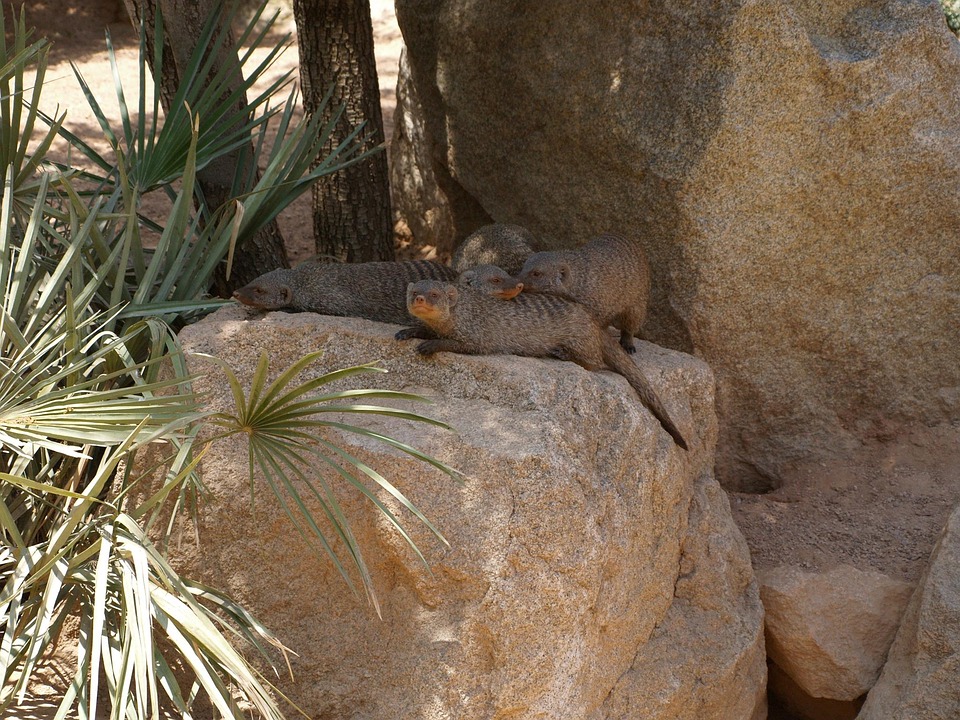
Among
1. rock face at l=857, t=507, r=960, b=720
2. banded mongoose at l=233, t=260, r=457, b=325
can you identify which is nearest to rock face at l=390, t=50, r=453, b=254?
banded mongoose at l=233, t=260, r=457, b=325

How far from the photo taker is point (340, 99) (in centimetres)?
455

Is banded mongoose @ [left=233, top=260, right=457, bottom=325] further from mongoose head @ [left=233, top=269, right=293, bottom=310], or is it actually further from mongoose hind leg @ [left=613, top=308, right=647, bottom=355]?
mongoose hind leg @ [left=613, top=308, right=647, bottom=355]

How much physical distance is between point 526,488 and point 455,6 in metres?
2.66

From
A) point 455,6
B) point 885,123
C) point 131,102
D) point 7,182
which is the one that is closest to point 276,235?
point 455,6

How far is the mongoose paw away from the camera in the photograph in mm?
2996

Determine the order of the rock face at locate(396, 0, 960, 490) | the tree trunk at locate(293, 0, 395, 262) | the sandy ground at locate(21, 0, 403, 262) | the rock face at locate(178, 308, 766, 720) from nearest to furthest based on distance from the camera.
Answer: the rock face at locate(178, 308, 766, 720), the rock face at locate(396, 0, 960, 490), the tree trunk at locate(293, 0, 395, 262), the sandy ground at locate(21, 0, 403, 262)

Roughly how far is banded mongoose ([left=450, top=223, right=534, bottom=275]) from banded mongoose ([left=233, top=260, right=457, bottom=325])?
395 millimetres

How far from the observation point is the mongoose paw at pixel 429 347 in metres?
3.00

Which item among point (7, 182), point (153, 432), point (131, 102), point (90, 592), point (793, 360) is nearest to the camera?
point (153, 432)

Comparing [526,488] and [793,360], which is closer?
[526,488]

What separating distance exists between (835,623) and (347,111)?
10.2ft

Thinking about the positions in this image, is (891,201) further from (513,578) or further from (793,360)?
(513,578)

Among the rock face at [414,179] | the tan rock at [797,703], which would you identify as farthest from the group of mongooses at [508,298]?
the rock face at [414,179]

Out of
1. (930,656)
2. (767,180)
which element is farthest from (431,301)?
(930,656)
